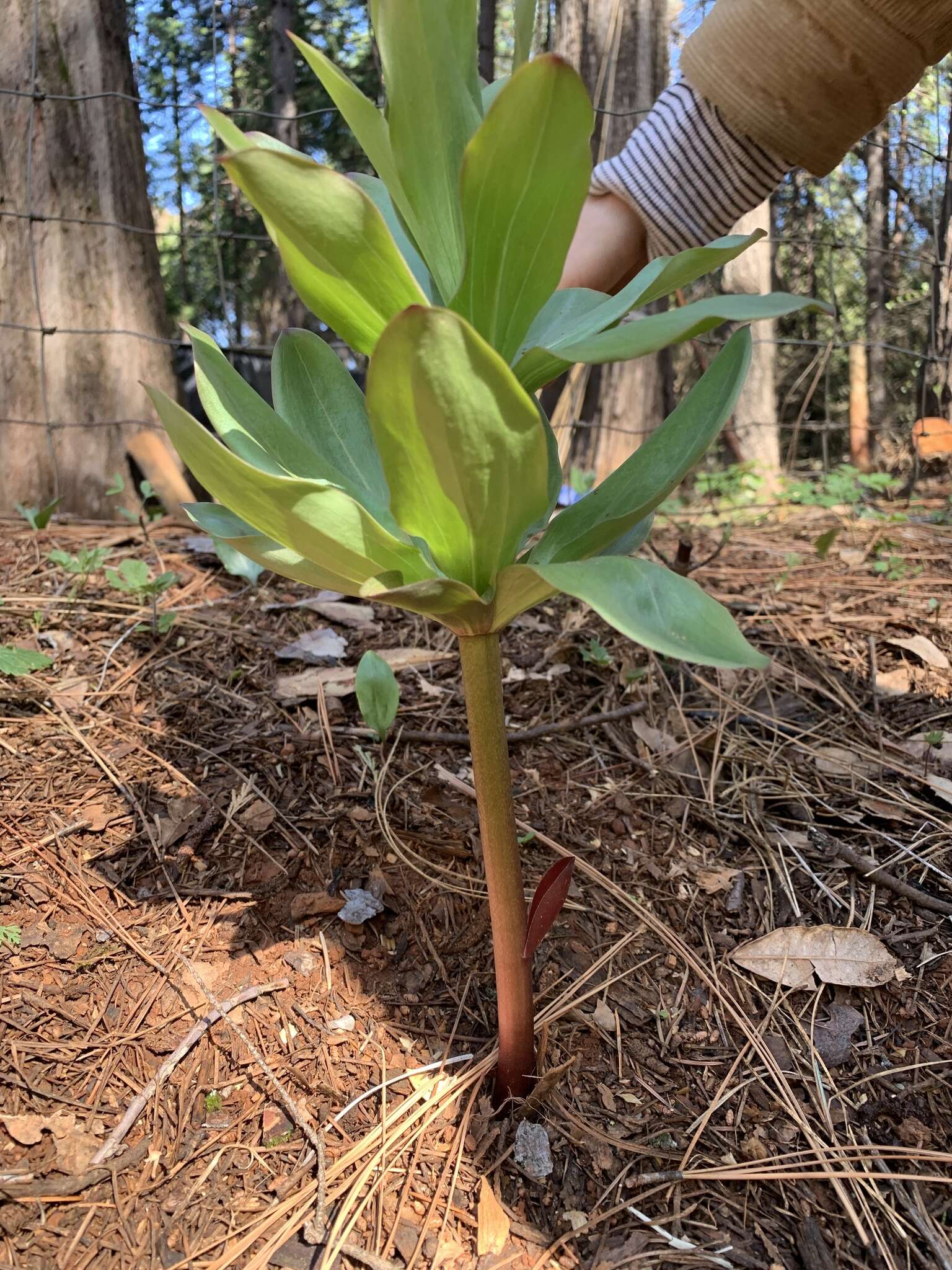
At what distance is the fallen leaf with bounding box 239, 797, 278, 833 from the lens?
4.26 ft

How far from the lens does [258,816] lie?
1317 mm

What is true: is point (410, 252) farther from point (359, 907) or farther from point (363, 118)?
point (359, 907)

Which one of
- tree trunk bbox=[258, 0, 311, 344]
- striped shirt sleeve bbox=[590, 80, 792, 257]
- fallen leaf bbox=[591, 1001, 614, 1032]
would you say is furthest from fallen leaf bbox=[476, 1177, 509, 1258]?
tree trunk bbox=[258, 0, 311, 344]

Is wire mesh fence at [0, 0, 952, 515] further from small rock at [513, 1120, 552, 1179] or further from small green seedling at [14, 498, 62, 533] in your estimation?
small rock at [513, 1120, 552, 1179]

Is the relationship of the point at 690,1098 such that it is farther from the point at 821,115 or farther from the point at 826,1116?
the point at 821,115

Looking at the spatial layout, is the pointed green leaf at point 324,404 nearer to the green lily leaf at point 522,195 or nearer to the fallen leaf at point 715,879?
the green lily leaf at point 522,195

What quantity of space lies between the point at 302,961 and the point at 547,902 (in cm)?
39

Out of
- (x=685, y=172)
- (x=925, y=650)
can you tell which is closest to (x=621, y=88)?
(x=685, y=172)

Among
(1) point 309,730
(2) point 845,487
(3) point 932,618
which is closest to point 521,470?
(1) point 309,730

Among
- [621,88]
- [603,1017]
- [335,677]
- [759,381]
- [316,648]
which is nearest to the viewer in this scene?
[603,1017]

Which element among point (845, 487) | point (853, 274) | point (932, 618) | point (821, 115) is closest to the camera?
point (821, 115)

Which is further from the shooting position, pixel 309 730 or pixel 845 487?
pixel 845 487

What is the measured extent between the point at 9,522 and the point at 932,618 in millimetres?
2423

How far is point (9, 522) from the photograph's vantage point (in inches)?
89.9
